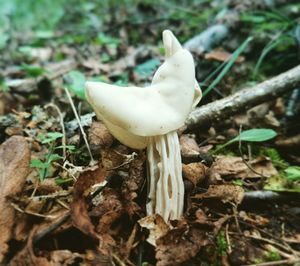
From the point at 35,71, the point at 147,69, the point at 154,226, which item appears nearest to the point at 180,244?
the point at 154,226

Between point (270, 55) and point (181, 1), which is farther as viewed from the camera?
point (181, 1)

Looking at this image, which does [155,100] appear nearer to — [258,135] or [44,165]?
[44,165]

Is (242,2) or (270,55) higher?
(242,2)

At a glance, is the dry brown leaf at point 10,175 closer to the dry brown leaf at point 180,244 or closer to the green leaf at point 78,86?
the dry brown leaf at point 180,244

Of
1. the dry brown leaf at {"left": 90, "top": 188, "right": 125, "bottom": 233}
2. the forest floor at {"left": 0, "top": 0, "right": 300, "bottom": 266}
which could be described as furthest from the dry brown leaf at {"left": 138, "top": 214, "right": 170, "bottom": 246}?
the dry brown leaf at {"left": 90, "top": 188, "right": 125, "bottom": 233}

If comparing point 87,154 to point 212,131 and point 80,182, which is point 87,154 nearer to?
point 80,182

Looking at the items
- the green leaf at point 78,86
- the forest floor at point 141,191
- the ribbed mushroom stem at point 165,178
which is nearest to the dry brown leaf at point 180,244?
the forest floor at point 141,191

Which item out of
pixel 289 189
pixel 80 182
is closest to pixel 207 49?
pixel 289 189

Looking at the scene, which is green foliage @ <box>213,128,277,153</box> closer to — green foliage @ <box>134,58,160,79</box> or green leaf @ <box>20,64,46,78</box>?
green foliage @ <box>134,58,160,79</box>
